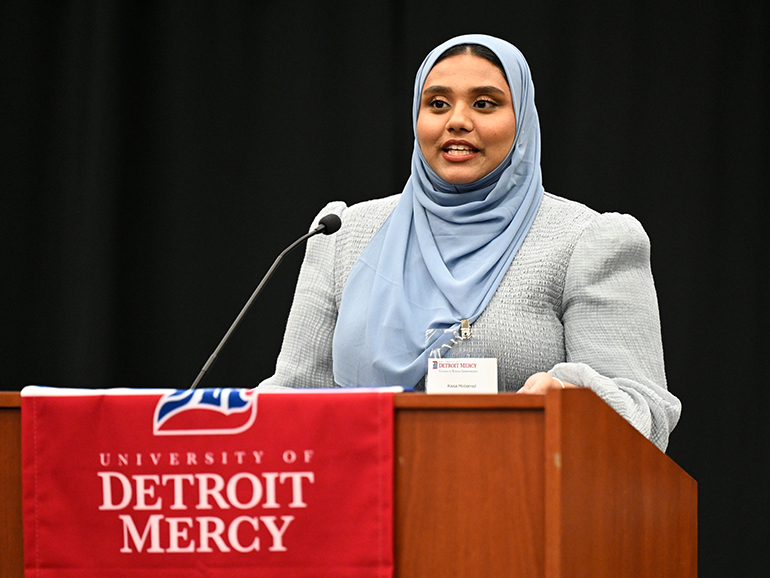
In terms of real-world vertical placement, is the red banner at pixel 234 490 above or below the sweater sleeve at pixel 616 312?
below

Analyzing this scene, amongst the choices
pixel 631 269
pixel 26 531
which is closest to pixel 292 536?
pixel 26 531

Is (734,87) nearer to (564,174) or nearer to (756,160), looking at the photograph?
(756,160)

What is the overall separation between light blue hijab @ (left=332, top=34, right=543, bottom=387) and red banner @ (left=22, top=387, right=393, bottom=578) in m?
0.66

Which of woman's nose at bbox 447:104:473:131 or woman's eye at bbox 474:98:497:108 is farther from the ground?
woman's eye at bbox 474:98:497:108

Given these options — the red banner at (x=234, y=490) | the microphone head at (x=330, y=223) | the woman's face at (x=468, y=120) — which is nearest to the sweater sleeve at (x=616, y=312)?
the woman's face at (x=468, y=120)

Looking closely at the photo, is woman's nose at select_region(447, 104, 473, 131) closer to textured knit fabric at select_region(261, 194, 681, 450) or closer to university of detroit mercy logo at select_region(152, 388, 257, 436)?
textured knit fabric at select_region(261, 194, 681, 450)

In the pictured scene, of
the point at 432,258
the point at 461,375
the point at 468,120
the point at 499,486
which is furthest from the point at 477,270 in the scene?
the point at 499,486

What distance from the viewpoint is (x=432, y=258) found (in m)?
1.84

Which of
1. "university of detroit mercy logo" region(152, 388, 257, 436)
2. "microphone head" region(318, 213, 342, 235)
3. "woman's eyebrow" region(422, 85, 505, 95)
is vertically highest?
"woman's eyebrow" region(422, 85, 505, 95)

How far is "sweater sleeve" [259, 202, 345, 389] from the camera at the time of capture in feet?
6.15

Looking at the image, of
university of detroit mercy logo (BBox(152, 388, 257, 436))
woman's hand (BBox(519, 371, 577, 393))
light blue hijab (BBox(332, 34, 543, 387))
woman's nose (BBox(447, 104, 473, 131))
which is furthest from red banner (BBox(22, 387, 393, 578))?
woman's nose (BBox(447, 104, 473, 131))

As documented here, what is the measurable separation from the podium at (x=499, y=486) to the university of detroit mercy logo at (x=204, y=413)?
177mm

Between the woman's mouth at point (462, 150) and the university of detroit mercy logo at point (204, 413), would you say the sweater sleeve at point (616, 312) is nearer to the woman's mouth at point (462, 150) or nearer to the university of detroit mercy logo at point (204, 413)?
the woman's mouth at point (462, 150)

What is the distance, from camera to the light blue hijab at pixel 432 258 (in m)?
1.75
